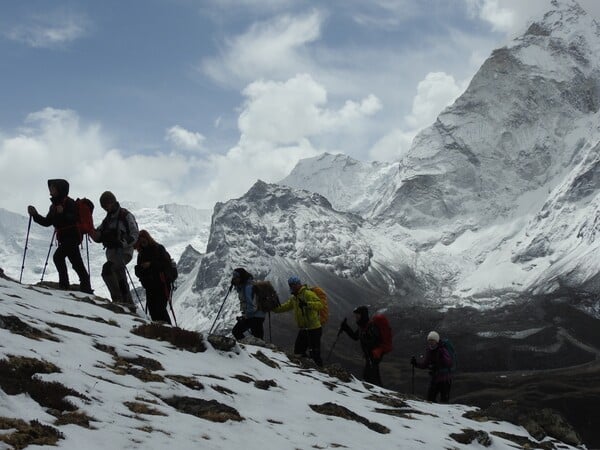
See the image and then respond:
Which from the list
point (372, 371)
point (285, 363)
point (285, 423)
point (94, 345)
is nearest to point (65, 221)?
point (94, 345)

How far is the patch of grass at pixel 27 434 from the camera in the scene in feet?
30.5

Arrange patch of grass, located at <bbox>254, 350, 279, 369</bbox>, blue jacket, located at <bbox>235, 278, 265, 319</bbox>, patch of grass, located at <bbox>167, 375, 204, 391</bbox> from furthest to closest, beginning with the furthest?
blue jacket, located at <bbox>235, 278, 265, 319</bbox> < patch of grass, located at <bbox>254, 350, 279, 369</bbox> < patch of grass, located at <bbox>167, 375, 204, 391</bbox>

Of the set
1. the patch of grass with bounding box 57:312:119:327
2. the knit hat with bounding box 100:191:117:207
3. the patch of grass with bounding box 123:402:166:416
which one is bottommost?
the patch of grass with bounding box 123:402:166:416

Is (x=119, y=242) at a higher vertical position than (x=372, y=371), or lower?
higher

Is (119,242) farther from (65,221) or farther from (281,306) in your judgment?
(281,306)

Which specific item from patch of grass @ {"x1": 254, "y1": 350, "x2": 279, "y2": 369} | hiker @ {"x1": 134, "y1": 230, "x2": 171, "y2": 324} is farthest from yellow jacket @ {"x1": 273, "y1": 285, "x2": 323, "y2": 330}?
hiker @ {"x1": 134, "y1": 230, "x2": 171, "y2": 324}

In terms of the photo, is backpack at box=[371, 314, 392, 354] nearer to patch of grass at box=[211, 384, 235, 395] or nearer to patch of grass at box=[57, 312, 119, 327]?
patch of grass at box=[57, 312, 119, 327]

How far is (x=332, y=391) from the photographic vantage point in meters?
21.0

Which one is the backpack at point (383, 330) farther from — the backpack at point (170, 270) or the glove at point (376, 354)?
the backpack at point (170, 270)

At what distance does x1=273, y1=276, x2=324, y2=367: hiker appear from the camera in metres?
25.0

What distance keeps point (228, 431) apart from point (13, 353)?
4.19m

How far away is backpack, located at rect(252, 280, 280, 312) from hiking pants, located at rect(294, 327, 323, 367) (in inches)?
59.1

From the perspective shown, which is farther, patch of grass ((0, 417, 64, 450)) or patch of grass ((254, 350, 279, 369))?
patch of grass ((254, 350, 279, 369))

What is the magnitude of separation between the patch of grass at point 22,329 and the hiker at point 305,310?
33.7ft
